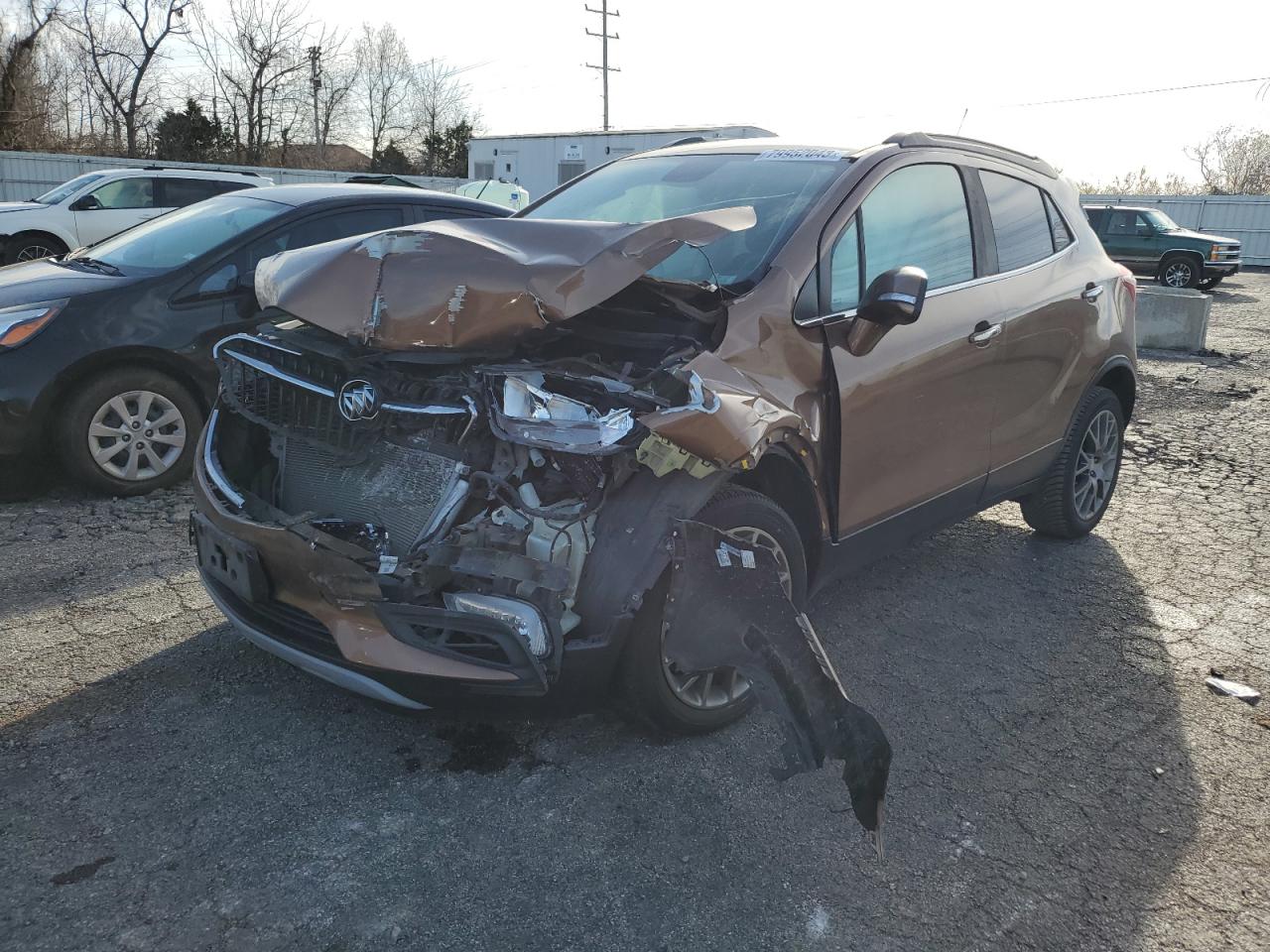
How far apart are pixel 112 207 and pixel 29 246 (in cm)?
120

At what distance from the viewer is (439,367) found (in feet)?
9.12

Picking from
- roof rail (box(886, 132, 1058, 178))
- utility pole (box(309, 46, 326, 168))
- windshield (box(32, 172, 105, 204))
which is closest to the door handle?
roof rail (box(886, 132, 1058, 178))

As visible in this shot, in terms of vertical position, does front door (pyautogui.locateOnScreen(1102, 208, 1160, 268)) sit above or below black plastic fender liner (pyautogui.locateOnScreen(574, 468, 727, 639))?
above

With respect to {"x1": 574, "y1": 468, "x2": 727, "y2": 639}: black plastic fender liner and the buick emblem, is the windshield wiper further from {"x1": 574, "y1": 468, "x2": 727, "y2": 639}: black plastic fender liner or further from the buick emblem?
{"x1": 574, "y1": 468, "x2": 727, "y2": 639}: black plastic fender liner

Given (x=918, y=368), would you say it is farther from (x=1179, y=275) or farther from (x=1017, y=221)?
(x=1179, y=275)

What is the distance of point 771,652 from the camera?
269cm

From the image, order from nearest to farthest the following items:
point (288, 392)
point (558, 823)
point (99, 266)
Answer: point (558, 823) → point (288, 392) → point (99, 266)

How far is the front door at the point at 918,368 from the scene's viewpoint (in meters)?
3.37

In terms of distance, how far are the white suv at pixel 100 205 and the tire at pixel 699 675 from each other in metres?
12.4

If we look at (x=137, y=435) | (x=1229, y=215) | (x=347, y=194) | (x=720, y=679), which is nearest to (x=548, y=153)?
(x=1229, y=215)

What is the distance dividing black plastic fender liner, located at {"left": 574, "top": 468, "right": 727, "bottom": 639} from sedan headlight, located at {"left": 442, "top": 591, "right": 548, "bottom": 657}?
0.13m

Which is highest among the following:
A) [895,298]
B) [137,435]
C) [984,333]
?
[895,298]

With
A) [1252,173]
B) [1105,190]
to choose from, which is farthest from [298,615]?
[1252,173]

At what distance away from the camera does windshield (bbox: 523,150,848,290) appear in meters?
3.29
